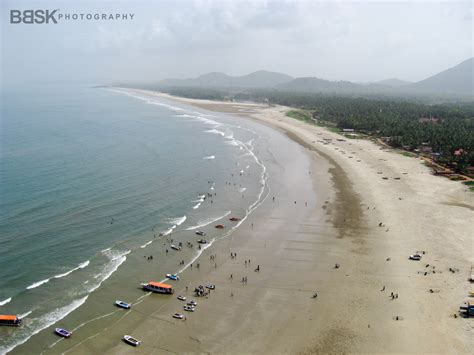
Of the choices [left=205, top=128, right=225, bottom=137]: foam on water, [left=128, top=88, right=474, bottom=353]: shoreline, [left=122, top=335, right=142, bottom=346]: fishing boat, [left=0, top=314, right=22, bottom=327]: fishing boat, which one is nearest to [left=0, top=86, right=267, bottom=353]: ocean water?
[left=0, top=314, right=22, bottom=327]: fishing boat

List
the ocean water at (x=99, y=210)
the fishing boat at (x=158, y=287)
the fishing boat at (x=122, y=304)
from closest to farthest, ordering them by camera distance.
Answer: the fishing boat at (x=122, y=304) → the ocean water at (x=99, y=210) → the fishing boat at (x=158, y=287)

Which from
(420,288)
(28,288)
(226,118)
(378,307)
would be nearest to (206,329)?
(378,307)

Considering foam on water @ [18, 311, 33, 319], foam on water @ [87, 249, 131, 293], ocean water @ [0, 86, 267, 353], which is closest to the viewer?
foam on water @ [18, 311, 33, 319]

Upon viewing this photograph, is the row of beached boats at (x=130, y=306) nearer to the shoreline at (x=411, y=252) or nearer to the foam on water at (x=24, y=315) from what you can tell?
the foam on water at (x=24, y=315)

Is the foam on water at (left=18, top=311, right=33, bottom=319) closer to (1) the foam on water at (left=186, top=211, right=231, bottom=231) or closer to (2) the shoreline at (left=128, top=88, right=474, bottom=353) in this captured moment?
(1) the foam on water at (left=186, top=211, right=231, bottom=231)

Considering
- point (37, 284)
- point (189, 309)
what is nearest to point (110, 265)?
point (37, 284)

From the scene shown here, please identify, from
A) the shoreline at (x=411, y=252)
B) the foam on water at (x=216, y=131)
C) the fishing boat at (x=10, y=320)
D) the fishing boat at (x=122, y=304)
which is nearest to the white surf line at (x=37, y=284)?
the fishing boat at (x=10, y=320)

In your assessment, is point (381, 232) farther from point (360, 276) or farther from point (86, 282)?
point (86, 282)
